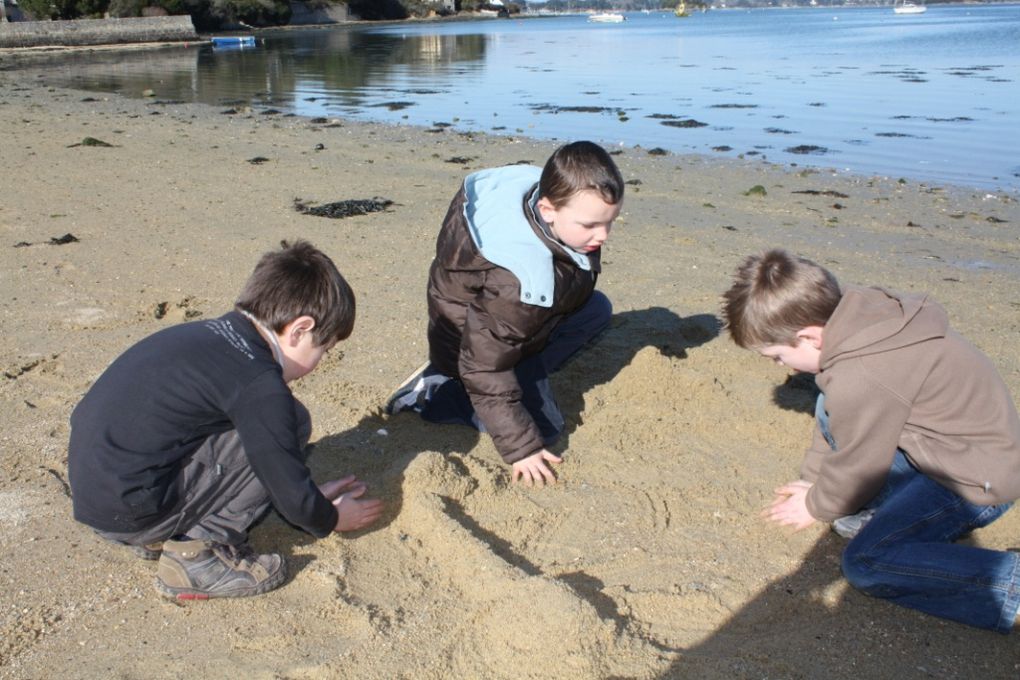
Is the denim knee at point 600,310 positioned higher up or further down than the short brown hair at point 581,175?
further down

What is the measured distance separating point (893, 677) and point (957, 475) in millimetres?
701

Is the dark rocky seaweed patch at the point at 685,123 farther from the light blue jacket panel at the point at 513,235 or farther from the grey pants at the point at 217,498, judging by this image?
the grey pants at the point at 217,498

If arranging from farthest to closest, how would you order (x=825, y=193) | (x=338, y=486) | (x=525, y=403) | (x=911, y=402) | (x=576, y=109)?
(x=576, y=109), (x=825, y=193), (x=525, y=403), (x=338, y=486), (x=911, y=402)

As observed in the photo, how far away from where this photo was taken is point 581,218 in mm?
3105

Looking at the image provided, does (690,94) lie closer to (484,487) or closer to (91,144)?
(91,144)

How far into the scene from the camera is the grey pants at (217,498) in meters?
2.54

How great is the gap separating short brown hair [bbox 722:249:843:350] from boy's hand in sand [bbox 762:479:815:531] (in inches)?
24.1

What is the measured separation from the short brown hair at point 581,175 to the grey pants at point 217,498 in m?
1.21

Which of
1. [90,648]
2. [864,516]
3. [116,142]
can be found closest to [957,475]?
[864,516]

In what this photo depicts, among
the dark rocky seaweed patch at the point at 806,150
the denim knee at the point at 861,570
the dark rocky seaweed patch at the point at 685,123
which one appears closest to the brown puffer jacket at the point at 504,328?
the denim knee at the point at 861,570

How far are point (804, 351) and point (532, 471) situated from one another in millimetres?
1088

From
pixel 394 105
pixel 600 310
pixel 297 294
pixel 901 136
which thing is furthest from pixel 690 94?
pixel 297 294

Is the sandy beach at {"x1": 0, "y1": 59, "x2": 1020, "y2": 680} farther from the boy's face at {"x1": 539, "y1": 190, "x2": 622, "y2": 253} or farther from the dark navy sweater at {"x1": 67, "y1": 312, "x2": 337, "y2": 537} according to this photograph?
the boy's face at {"x1": 539, "y1": 190, "x2": 622, "y2": 253}

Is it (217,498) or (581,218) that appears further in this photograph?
(581,218)
